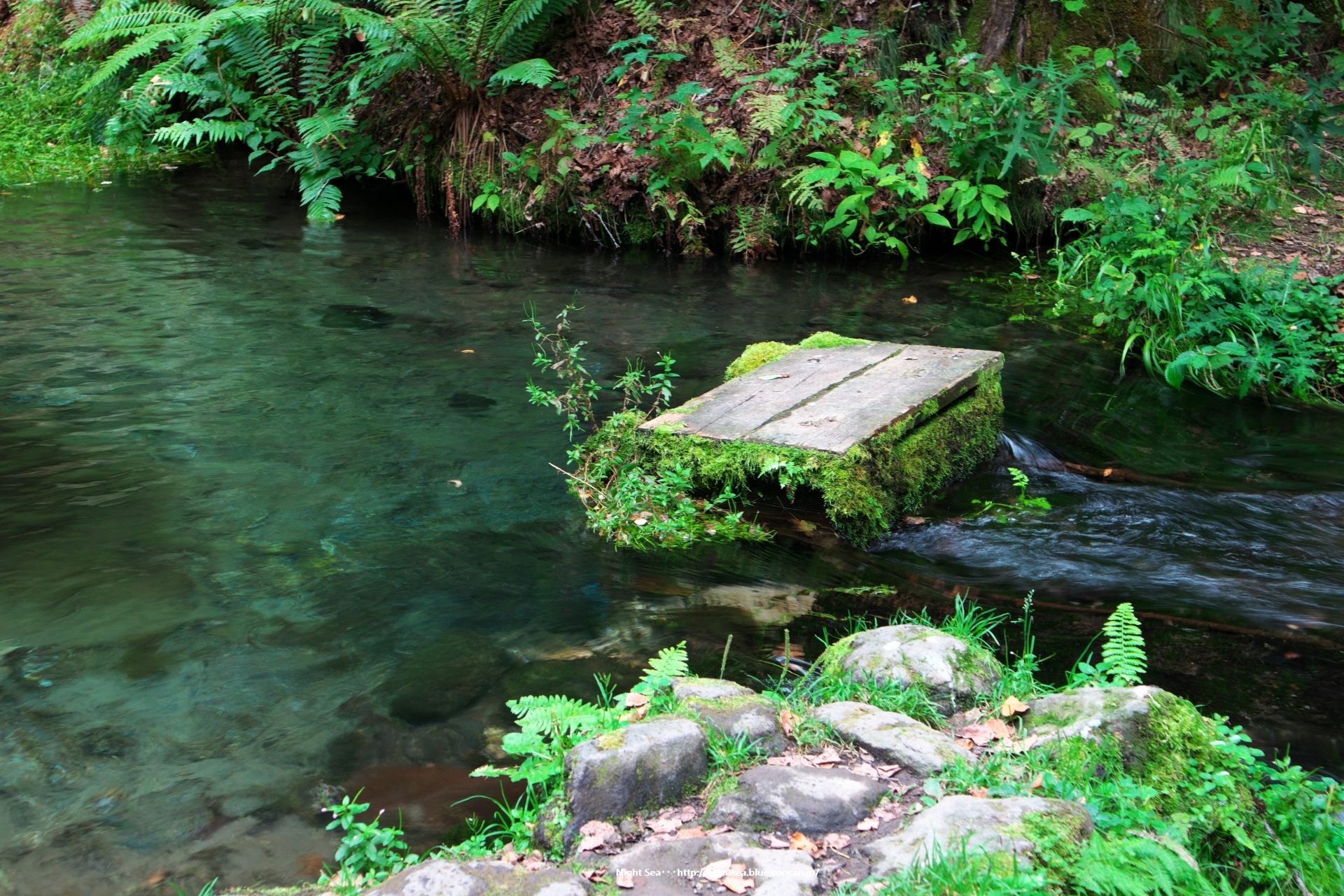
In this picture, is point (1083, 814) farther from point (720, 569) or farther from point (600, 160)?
point (600, 160)

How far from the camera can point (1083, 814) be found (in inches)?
86.0

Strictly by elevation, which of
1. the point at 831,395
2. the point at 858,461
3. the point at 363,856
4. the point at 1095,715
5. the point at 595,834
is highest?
the point at 831,395

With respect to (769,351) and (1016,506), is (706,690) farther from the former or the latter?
(769,351)

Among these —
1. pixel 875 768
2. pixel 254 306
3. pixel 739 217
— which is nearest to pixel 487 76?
pixel 739 217

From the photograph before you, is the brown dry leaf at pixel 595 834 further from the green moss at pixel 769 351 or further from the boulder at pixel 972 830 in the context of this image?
the green moss at pixel 769 351

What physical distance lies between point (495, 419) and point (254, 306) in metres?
2.82

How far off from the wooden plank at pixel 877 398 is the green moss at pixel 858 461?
0.05 meters

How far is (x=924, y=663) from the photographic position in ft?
9.75

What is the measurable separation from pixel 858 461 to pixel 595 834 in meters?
Answer: 2.15

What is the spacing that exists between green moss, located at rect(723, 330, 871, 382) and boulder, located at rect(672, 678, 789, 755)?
2.65 meters

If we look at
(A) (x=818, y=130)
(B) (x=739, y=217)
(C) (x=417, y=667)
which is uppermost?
(A) (x=818, y=130)

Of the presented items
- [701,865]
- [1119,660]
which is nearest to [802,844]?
[701,865]

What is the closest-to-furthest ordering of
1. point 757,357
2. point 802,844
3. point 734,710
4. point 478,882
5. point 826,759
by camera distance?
point 478,882 → point 802,844 → point 826,759 → point 734,710 → point 757,357

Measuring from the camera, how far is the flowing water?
114 inches
